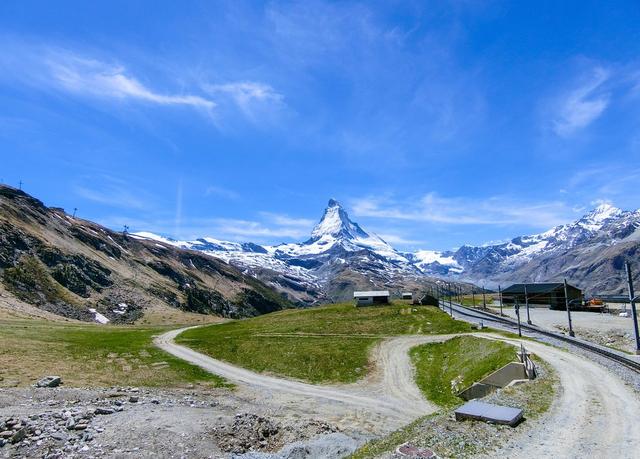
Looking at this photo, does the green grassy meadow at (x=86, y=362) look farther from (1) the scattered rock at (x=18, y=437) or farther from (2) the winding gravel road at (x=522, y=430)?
(1) the scattered rock at (x=18, y=437)

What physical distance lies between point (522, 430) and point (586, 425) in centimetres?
473

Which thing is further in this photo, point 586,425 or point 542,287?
point 542,287

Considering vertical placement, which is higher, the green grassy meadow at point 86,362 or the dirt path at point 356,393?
the green grassy meadow at point 86,362

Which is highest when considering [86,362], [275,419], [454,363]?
[86,362]

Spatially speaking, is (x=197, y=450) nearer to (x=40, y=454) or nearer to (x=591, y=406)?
(x=40, y=454)

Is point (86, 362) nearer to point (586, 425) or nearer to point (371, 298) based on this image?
point (586, 425)

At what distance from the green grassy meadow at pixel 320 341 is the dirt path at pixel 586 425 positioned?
1250 inches

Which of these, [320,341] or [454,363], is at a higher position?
[320,341]

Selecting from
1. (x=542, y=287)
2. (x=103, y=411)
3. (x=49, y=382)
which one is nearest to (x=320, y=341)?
(x=49, y=382)

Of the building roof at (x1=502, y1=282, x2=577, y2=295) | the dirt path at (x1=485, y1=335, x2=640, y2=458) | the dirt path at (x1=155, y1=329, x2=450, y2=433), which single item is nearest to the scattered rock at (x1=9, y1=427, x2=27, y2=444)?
the dirt path at (x1=155, y1=329, x2=450, y2=433)

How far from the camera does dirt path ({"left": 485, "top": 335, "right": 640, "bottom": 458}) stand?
25016 mm

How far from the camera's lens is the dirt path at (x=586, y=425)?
82.1 ft

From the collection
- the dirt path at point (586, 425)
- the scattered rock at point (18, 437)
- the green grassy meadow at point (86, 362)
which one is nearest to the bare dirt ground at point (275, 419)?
the dirt path at point (586, 425)

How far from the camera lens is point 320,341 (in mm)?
86250
